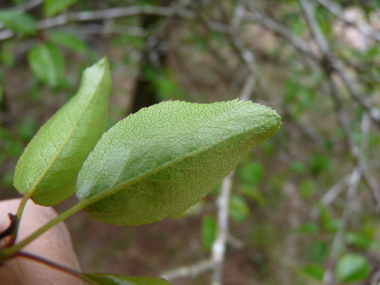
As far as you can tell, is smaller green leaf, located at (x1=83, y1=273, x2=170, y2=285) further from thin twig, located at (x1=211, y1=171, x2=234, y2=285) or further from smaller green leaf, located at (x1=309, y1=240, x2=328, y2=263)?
smaller green leaf, located at (x1=309, y1=240, x2=328, y2=263)

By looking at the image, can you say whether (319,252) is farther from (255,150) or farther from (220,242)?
(255,150)

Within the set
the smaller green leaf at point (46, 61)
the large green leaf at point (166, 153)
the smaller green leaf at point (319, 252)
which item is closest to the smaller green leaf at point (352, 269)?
the smaller green leaf at point (319, 252)

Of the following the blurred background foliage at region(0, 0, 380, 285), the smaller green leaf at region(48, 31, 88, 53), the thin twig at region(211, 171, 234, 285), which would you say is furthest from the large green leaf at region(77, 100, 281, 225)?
the blurred background foliage at region(0, 0, 380, 285)

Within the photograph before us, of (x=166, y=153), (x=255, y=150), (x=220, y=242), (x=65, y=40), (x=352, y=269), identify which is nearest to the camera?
(x=166, y=153)

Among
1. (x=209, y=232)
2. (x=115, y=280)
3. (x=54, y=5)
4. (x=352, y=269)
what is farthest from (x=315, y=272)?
(x=54, y=5)

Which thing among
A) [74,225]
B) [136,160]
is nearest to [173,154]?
[136,160]

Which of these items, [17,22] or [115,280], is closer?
[115,280]

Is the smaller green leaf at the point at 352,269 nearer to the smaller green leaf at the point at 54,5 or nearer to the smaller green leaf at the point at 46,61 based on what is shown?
the smaller green leaf at the point at 46,61
